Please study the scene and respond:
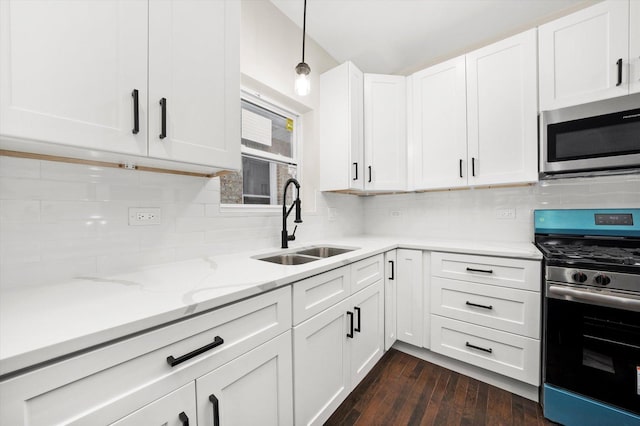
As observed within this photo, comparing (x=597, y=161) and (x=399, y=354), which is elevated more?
(x=597, y=161)

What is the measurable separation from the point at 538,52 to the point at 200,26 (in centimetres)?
221

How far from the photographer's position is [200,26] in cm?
110

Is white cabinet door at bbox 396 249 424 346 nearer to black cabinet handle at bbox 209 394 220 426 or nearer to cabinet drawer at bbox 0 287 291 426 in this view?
cabinet drawer at bbox 0 287 291 426

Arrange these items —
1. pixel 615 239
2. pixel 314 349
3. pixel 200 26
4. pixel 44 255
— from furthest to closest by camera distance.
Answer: pixel 615 239 → pixel 314 349 → pixel 200 26 → pixel 44 255

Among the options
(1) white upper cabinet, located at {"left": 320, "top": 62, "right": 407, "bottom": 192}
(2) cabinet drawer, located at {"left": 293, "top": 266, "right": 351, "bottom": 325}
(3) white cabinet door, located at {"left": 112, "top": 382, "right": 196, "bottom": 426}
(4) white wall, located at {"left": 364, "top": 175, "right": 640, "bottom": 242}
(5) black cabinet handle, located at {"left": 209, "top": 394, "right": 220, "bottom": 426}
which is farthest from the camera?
(1) white upper cabinet, located at {"left": 320, "top": 62, "right": 407, "bottom": 192}

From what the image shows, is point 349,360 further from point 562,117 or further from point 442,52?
point 442,52

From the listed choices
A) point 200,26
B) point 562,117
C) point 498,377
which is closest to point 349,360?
point 498,377

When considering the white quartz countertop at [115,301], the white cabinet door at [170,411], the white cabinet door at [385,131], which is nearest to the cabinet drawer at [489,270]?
the white cabinet door at [385,131]

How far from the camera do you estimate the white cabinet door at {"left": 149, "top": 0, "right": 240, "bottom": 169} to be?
97 centimetres

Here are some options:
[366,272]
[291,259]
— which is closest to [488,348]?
[366,272]

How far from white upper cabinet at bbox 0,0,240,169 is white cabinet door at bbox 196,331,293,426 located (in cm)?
82

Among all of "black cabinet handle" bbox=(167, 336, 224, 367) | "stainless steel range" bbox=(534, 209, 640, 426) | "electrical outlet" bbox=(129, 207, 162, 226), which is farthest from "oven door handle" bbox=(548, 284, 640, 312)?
"electrical outlet" bbox=(129, 207, 162, 226)

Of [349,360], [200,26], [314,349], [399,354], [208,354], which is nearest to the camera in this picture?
[208,354]

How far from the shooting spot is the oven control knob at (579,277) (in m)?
1.31
